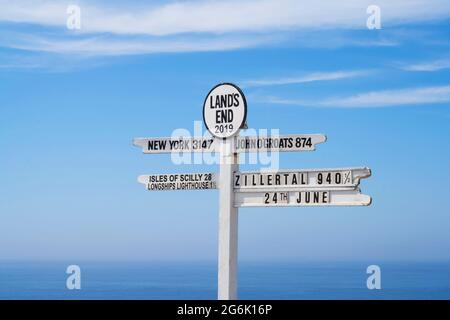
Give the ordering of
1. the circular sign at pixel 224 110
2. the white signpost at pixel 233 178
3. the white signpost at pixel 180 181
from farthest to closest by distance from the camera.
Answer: the white signpost at pixel 180 181
the circular sign at pixel 224 110
the white signpost at pixel 233 178

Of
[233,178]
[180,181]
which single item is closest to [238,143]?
[233,178]

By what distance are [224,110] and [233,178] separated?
1.19 meters

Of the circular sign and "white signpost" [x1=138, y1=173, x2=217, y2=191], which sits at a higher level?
the circular sign

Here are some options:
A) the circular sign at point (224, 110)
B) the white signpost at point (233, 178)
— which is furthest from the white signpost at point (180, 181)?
the circular sign at point (224, 110)

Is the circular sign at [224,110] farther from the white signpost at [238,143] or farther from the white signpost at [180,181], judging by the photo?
the white signpost at [180,181]

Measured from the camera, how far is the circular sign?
1345cm

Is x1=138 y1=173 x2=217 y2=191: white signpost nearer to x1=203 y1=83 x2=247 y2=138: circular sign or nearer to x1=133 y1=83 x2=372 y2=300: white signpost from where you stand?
x1=133 y1=83 x2=372 y2=300: white signpost

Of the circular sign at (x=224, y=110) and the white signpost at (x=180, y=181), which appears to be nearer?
the circular sign at (x=224, y=110)

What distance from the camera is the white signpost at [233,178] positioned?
508 inches

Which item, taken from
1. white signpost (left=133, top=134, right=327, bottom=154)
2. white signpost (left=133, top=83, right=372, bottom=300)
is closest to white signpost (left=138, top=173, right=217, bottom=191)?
white signpost (left=133, top=83, right=372, bottom=300)

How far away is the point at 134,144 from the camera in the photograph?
47.4 ft
